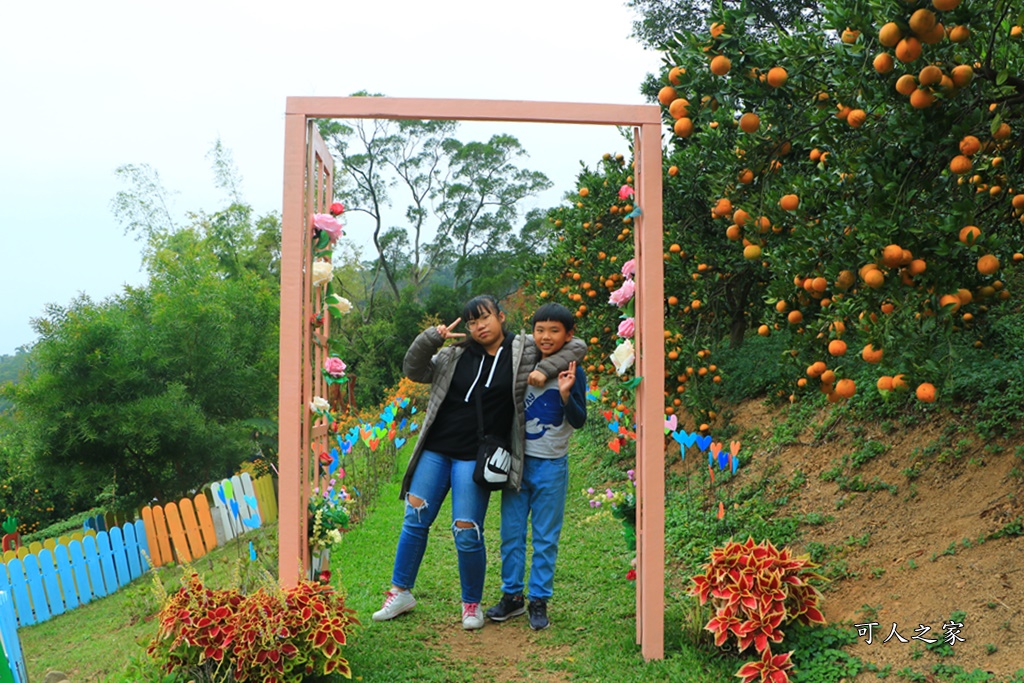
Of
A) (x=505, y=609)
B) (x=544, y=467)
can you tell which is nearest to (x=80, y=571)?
(x=505, y=609)

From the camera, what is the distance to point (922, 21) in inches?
88.1

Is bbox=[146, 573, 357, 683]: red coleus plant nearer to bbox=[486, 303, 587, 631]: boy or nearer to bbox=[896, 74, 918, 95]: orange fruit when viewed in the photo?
bbox=[486, 303, 587, 631]: boy

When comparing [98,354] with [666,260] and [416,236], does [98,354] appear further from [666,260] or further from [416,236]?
[416,236]

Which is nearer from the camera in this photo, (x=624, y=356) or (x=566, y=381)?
(x=624, y=356)

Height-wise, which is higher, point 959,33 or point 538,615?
point 959,33

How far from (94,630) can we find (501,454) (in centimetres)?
435

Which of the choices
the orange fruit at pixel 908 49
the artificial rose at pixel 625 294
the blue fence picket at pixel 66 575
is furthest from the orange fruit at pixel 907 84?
the blue fence picket at pixel 66 575

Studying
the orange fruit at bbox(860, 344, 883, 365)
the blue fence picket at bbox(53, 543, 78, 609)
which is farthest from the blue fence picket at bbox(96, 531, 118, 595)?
the orange fruit at bbox(860, 344, 883, 365)

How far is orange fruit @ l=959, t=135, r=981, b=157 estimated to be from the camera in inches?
98.3

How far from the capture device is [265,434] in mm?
11477

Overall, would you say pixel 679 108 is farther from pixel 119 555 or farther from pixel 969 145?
pixel 119 555

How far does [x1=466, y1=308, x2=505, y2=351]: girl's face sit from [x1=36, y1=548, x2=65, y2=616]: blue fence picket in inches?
205

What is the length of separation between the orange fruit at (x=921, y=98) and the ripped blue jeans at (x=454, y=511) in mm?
2189

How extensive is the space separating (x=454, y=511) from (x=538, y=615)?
2.10 ft
